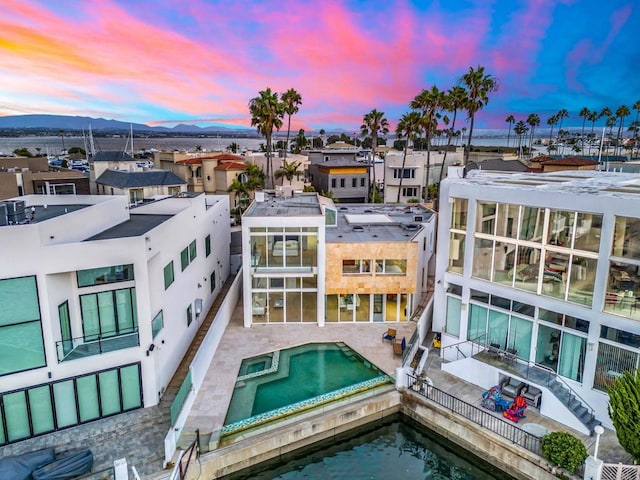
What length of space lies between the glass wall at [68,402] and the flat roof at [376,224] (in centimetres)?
1141

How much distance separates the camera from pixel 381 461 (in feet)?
47.8

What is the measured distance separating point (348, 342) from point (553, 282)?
30.3ft

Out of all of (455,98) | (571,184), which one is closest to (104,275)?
(571,184)

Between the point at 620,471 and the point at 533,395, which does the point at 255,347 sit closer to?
the point at 533,395

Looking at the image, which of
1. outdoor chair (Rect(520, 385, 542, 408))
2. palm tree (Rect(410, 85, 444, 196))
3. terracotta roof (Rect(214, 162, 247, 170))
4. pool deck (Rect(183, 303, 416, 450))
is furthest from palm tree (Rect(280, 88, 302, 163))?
outdoor chair (Rect(520, 385, 542, 408))

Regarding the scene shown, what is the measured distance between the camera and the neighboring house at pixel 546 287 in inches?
545

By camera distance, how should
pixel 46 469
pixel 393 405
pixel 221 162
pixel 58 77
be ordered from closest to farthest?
pixel 46 469 < pixel 393 405 < pixel 58 77 < pixel 221 162

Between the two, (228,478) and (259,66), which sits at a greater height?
(259,66)

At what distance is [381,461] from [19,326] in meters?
12.2

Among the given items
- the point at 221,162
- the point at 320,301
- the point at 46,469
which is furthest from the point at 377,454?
the point at 221,162

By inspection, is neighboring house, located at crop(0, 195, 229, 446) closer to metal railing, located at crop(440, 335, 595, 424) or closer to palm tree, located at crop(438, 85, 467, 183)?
metal railing, located at crop(440, 335, 595, 424)

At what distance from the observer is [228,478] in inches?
529

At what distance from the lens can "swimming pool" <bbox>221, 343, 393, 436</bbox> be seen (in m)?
15.1

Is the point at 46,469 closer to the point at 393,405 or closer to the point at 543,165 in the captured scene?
the point at 393,405
